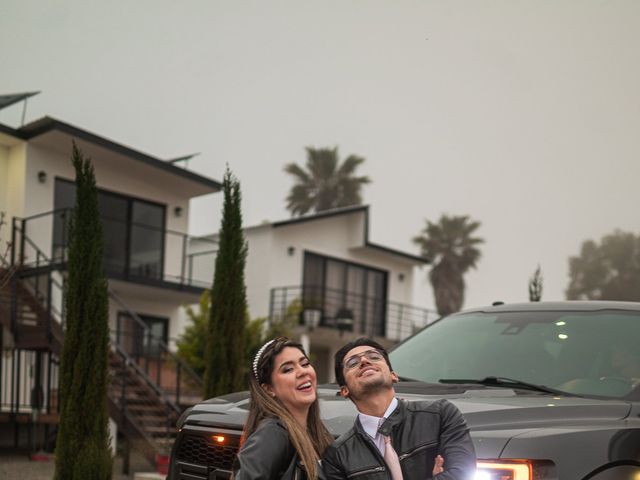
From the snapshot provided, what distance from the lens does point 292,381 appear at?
359 centimetres

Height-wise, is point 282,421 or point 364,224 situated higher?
point 364,224

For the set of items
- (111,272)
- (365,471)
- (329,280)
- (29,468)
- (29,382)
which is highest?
(329,280)

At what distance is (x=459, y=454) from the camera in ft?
11.0

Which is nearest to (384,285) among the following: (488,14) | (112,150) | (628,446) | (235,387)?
(112,150)

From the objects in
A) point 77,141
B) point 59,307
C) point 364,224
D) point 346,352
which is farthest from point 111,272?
point 346,352

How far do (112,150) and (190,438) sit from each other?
51.9 ft

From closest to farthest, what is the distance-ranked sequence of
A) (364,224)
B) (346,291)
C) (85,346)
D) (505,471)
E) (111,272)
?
(505,471) < (85,346) < (111,272) < (346,291) < (364,224)

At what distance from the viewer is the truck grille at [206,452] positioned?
4148 mm

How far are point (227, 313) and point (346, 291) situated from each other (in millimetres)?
16702

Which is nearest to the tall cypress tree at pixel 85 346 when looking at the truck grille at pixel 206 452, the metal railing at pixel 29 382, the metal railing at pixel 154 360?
the truck grille at pixel 206 452

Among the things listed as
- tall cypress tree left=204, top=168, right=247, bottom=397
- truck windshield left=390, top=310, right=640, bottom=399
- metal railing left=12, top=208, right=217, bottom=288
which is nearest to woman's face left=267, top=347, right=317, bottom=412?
truck windshield left=390, top=310, right=640, bottom=399

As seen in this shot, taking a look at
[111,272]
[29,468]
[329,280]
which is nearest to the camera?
[29,468]

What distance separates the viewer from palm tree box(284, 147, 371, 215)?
48406mm

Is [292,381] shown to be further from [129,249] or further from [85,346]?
[129,249]
